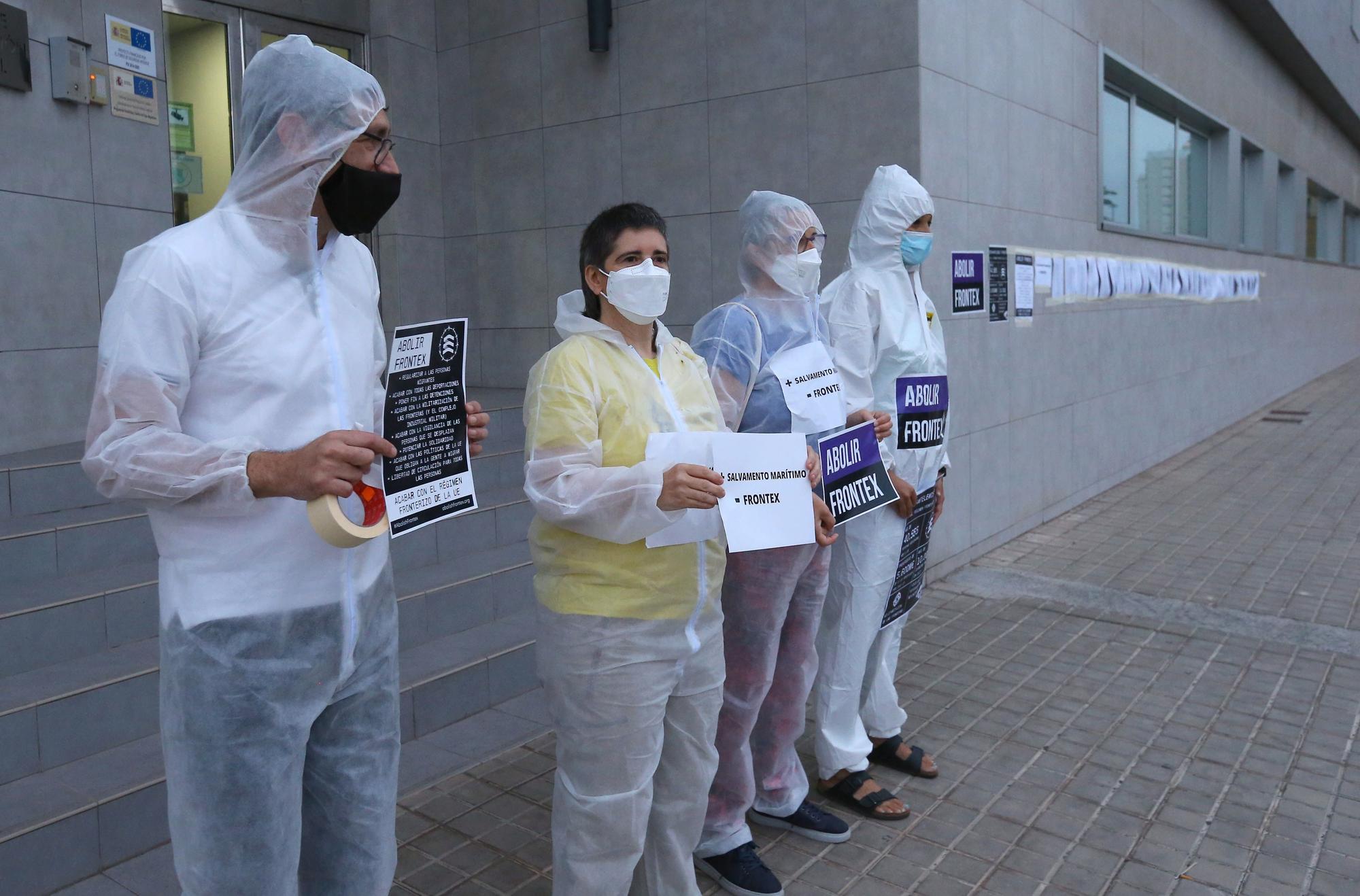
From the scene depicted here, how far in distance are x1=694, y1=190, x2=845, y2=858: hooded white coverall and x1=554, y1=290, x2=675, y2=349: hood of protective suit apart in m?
0.50

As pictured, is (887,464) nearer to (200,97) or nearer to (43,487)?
(43,487)

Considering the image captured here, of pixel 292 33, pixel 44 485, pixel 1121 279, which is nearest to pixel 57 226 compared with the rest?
pixel 44 485

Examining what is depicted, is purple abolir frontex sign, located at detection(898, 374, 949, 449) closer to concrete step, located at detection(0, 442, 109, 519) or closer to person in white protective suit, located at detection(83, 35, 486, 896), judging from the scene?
person in white protective suit, located at detection(83, 35, 486, 896)

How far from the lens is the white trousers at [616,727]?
263 cm

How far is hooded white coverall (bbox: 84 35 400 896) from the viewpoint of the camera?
1.84 m

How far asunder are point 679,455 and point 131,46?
5406 mm

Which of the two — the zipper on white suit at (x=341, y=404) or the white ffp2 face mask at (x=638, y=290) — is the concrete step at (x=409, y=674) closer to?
the zipper on white suit at (x=341, y=404)

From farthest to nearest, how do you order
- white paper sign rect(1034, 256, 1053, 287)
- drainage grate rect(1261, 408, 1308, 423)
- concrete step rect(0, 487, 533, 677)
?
drainage grate rect(1261, 408, 1308, 423), white paper sign rect(1034, 256, 1053, 287), concrete step rect(0, 487, 533, 677)

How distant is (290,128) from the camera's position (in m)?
1.96

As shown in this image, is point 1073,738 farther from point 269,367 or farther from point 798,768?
point 269,367

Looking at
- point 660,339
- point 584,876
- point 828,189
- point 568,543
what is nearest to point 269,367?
point 568,543

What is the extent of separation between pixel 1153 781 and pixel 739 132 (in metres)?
4.44

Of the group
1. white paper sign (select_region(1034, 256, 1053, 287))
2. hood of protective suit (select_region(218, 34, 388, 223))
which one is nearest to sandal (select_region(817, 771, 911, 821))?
hood of protective suit (select_region(218, 34, 388, 223))

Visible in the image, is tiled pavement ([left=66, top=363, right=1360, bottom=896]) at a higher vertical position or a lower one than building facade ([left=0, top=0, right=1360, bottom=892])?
lower
